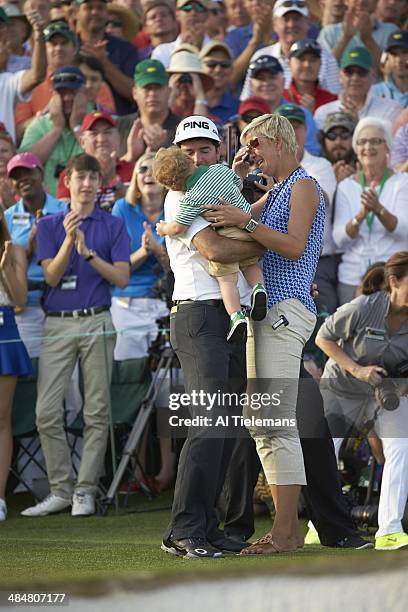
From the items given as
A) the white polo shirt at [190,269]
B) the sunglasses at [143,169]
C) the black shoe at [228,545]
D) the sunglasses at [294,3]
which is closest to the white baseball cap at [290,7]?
the sunglasses at [294,3]

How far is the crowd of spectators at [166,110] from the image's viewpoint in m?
8.90

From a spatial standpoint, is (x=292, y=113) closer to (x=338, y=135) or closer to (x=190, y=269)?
(x=338, y=135)

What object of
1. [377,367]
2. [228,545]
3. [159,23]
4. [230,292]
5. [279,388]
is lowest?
[228,545]

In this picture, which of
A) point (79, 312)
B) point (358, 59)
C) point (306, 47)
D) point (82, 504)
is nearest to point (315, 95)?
point (306, 47)

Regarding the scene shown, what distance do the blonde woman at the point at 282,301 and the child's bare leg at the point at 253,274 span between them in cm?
8

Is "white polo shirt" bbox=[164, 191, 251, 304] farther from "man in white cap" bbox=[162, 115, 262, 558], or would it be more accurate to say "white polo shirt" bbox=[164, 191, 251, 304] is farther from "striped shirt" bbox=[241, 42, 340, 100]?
"striped shirt" bbox=[241, 42, 340, 100]

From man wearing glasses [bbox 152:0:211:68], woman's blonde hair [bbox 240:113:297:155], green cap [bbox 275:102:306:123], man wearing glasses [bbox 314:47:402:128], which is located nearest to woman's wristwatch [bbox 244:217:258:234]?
woman's blonde hair [bbox 240:113:297:155]

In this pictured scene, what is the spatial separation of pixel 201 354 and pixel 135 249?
150 inches

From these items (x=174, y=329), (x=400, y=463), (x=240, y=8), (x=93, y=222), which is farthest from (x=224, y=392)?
(x=240, y=8)

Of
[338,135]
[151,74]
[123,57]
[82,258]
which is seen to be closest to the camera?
[82,258]

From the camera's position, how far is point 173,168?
5.50m

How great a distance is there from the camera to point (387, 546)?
6.14m

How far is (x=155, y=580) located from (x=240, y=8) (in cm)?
1169

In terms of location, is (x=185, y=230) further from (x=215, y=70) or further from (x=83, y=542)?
(x=215, y=70)
